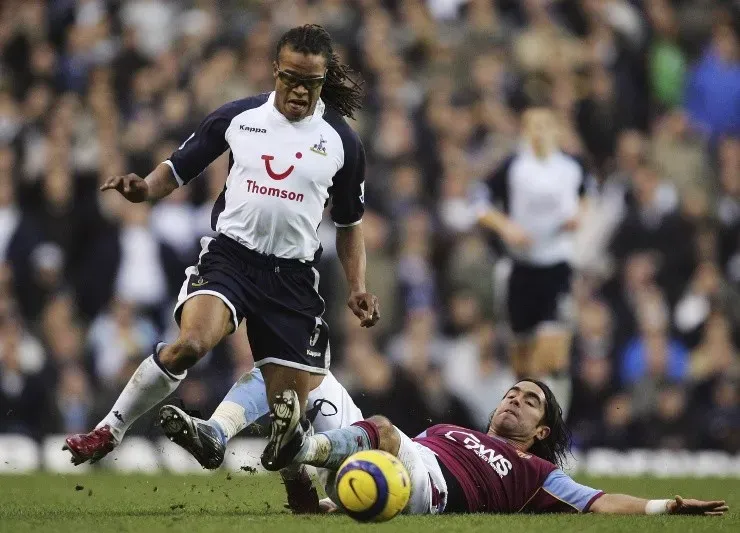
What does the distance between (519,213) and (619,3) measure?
730 centimetres

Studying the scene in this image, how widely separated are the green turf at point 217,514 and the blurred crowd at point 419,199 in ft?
9.85

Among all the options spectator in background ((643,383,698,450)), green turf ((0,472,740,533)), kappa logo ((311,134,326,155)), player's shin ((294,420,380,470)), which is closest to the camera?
green turf ((0,472,740,533))

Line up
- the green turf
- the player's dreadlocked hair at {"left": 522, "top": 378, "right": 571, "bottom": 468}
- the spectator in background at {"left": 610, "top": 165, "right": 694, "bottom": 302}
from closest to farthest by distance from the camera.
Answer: the green turf, the player's dreadlocked hair at {"left": 522, "top": 378, "right": 571, "bottom": 468}, the spectator in background at {"left": 610, "top": 165, "right": 694, "bottom": 302}

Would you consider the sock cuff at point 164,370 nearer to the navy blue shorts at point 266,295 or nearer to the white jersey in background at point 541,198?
the navy blue shorts at point 266,295

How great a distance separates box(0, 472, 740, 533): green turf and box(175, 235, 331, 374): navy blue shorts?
95 centimetres

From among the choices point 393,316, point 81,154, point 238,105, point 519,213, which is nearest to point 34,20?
point 81,154

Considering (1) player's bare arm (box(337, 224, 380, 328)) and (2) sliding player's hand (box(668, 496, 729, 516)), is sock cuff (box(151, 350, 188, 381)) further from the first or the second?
(2) sliding player's hand (box(668, 496, 729, 516))

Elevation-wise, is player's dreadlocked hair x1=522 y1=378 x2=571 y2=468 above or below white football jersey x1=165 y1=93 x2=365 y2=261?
below

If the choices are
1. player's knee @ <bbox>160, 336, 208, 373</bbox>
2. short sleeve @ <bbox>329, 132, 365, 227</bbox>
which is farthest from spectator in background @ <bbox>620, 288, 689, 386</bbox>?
player's knee @ <bbox>160, 336, 208, 373</bbox>

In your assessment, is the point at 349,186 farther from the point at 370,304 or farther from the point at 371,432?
the point at 371,432

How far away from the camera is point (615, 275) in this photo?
686 inches

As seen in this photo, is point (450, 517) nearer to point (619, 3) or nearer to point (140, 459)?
point (140, 459)

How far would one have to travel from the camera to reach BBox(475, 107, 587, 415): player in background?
1362cm

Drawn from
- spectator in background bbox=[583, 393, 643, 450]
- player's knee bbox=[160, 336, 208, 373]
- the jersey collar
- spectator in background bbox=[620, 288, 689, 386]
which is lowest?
spectator in background bbox=[583, 393, 643, 450]
